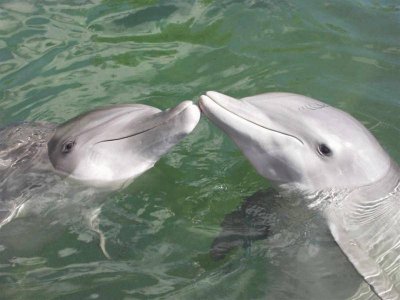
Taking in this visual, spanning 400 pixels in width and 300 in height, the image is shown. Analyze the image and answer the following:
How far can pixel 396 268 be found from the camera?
222 inches

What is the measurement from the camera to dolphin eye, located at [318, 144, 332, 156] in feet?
17.7

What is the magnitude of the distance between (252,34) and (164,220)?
4136mm

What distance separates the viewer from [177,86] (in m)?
8.59

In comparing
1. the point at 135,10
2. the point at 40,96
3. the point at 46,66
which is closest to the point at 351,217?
the point at 40,96

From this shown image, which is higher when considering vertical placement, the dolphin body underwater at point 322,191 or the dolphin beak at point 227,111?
the dolphin beak at point 227,111

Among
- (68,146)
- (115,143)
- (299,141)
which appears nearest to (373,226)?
(299,141)

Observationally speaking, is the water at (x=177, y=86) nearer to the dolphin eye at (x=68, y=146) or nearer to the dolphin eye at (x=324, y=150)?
the dolphin eye at (x=68, y=146)

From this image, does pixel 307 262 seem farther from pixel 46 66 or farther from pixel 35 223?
pixel 46 66

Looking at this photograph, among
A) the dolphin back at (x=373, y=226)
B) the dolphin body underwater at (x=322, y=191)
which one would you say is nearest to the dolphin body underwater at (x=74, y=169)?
the dolphin body underwater at (x=322, y=191)

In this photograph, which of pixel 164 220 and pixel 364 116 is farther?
pixel 364 116

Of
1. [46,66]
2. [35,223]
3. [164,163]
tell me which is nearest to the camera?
[35,223]

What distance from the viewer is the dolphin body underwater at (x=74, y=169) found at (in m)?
5.81

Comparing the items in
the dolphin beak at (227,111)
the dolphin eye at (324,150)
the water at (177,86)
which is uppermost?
the dolphin beak at (227,111)

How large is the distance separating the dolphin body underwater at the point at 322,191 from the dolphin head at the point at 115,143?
492 millimetres
